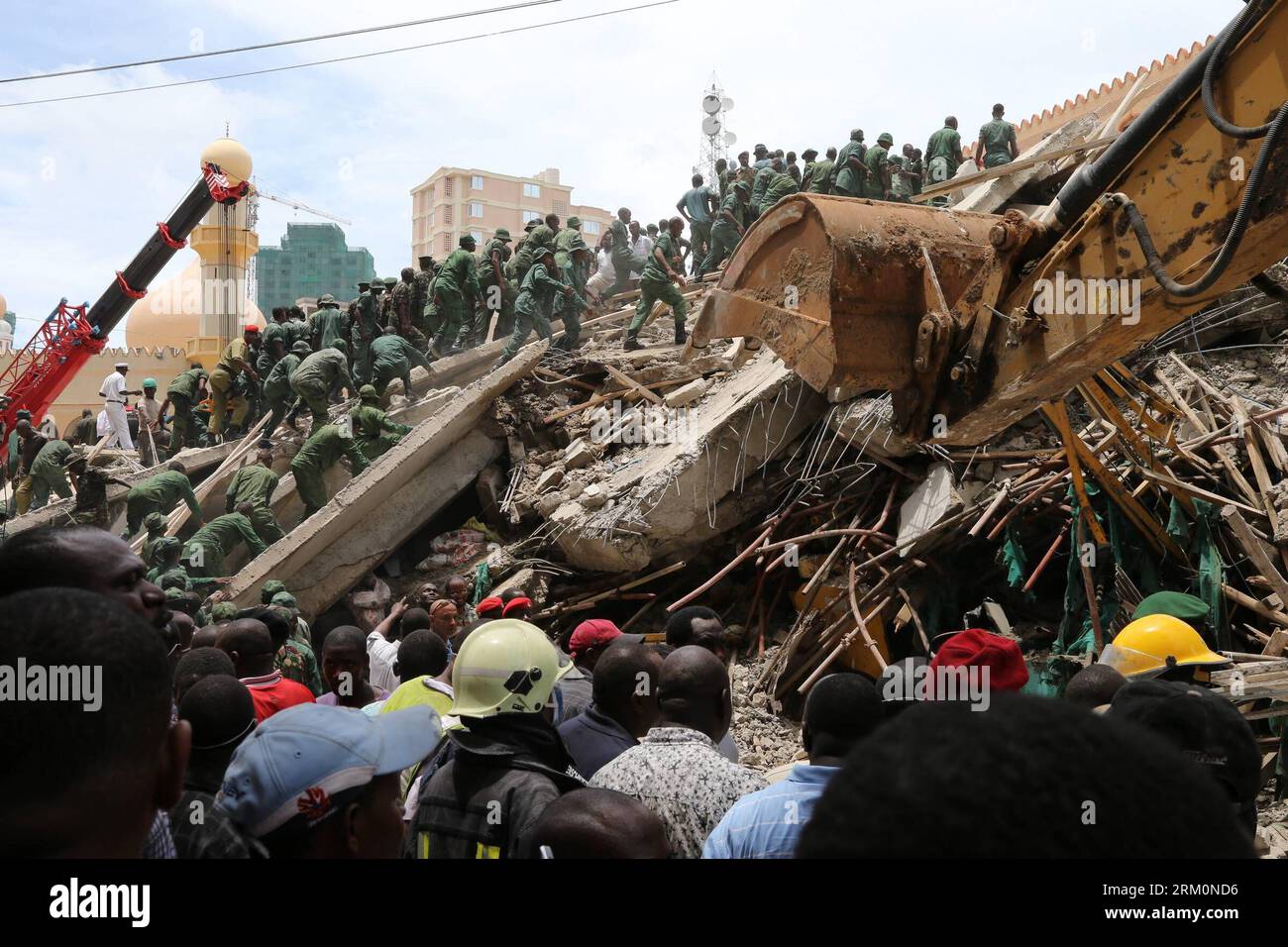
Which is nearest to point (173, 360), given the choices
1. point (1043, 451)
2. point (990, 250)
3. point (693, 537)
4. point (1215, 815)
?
point (693, 537)

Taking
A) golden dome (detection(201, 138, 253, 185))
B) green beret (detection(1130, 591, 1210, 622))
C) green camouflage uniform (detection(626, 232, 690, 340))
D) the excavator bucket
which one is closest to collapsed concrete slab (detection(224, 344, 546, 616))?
green camouflage uniform (detection(626, 232, 690, 340))

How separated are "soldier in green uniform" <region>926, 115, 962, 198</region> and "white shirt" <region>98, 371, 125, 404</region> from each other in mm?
12329

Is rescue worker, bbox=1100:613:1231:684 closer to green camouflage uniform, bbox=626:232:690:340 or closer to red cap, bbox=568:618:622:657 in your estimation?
red cap, bbox=568:618:622:657

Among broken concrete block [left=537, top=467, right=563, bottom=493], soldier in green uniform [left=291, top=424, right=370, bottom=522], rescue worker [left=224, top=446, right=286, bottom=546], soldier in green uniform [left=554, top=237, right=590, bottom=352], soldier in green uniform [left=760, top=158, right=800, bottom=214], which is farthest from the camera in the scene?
soldier in green uniform [left=760, top=158, right=800, bottom=214]

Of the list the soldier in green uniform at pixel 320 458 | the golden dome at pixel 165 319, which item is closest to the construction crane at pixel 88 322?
the soldier in green uniform at pixel 320 458

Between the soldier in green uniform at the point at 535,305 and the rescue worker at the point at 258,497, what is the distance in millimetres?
3029

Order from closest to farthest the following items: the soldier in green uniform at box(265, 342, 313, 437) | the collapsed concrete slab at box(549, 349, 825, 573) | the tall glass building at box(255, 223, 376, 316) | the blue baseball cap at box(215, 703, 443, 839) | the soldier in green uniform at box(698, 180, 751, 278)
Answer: the blue baseball cap at box(215, 703, 443, 839) → the collapsed concrete slab at box(549, 349, 825, 573) → the soldier in green uniform at box(265, 342, 313, 437) → the soldier in green uniform at box(698, 180, 751, 278) → the tall glass building at box(255, 223, 376, 316)

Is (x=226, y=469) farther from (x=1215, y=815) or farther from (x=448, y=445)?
(x=1215, y=815)

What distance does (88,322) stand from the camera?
16.9 metres

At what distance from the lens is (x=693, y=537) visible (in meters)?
8.79

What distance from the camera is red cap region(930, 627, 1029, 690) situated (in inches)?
141

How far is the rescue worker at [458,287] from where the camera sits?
1348cm

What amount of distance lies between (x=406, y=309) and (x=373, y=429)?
4059mm

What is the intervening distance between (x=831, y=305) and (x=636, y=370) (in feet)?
22.4
